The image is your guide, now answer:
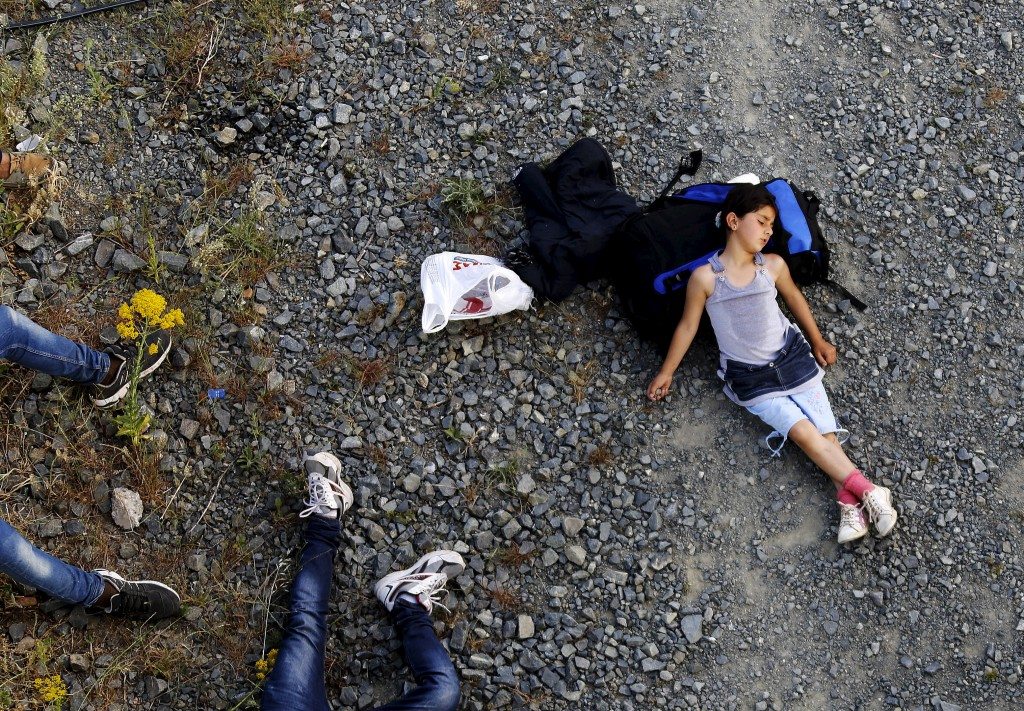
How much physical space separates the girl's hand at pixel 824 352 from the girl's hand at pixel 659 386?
1230 millimetres

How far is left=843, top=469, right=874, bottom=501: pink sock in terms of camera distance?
6.51 m

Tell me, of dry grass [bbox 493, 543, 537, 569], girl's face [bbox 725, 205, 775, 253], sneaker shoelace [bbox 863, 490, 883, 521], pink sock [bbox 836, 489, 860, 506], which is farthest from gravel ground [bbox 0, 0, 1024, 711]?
girl's face [bbox 725, 205, 775, 253]

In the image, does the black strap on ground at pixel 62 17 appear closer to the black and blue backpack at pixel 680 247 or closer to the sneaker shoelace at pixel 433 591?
the black and blue backpack at pixel 680 247

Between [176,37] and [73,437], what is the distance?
3.67m

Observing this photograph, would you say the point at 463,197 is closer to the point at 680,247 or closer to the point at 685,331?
the point at 680,247

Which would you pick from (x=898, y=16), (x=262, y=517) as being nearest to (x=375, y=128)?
(x=262, y=517)

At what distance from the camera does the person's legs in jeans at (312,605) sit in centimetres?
597

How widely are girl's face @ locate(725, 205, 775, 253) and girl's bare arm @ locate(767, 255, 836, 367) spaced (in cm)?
28

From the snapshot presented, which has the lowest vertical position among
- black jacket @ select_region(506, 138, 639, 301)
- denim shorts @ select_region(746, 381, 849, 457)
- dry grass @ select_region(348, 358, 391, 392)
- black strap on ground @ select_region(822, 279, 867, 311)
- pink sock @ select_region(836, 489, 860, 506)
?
pink sock @ select_region(836, 489, 860, 506)

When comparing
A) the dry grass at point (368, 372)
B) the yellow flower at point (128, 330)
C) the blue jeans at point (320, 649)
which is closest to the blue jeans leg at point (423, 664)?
the blue jeans at point (320, 649)

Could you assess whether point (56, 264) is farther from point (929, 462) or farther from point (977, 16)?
point (977, 16)

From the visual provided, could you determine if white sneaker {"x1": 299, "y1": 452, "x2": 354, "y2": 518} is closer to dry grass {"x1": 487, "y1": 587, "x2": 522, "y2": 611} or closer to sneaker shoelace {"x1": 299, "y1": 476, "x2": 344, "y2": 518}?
sneaker shoelace {"x1": 299, "y1": 476, "x2": 344, "y2": 518}

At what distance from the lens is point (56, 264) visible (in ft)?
23.5

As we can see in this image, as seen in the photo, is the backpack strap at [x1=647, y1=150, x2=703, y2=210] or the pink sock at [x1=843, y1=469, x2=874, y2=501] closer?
the pink sock at [x1=843, y1=469, x2=874, y2=501]
